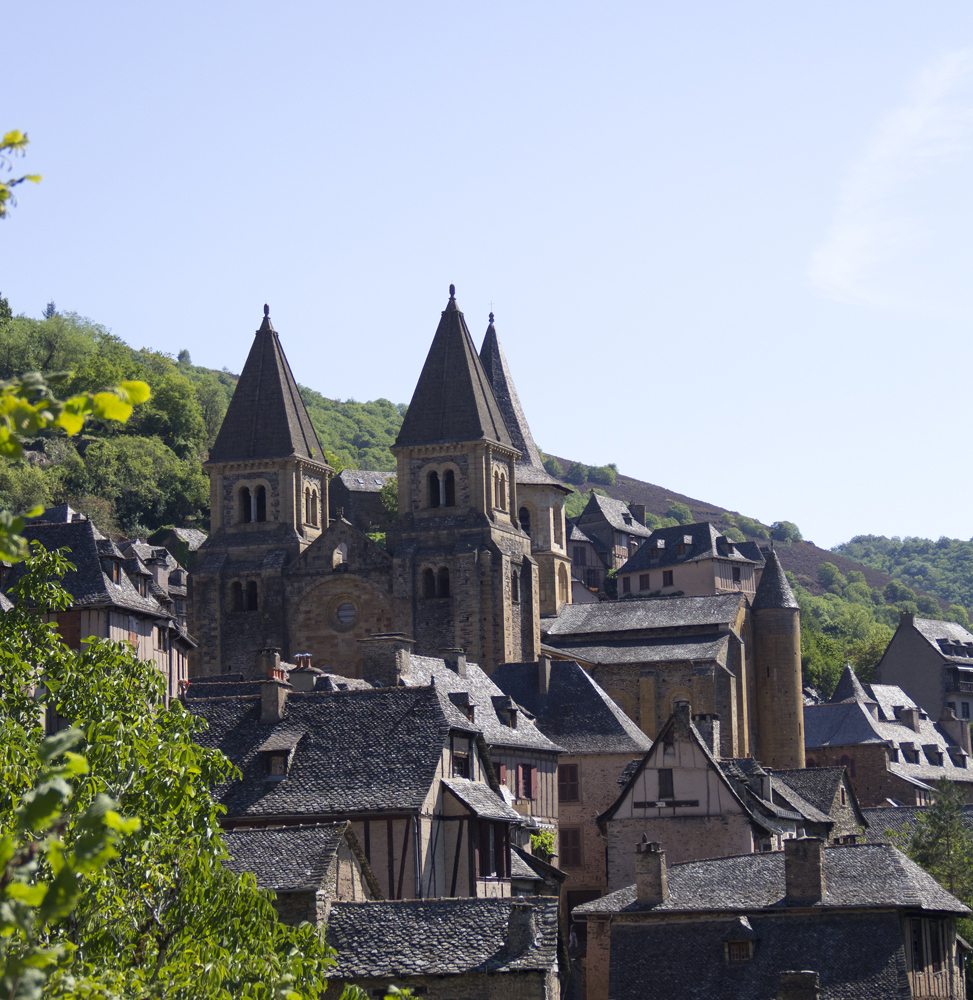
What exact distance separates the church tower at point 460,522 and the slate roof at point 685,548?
2418 centimetres

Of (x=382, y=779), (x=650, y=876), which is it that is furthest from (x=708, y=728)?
(x=382, y=779)

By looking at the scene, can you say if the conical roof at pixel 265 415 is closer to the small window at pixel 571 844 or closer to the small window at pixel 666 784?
the small window at pixel 571 844

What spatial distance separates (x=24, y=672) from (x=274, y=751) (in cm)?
2016

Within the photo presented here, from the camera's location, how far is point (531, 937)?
25.2 m

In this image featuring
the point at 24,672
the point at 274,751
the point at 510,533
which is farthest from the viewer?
the point at 510,533

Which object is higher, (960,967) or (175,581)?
(175,581)

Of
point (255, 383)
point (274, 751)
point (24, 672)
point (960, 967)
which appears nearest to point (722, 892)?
point (960, 967)

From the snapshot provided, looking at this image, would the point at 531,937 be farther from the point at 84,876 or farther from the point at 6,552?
the point at 6,552

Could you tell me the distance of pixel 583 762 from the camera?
177 ft

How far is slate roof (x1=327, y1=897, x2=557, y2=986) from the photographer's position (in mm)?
24984

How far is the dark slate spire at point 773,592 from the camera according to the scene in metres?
77.8

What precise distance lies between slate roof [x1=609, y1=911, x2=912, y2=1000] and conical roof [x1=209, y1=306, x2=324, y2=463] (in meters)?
41.7

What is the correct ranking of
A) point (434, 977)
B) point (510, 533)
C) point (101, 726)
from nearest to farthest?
point (101, 726), point (434, 977), point (510, 533)

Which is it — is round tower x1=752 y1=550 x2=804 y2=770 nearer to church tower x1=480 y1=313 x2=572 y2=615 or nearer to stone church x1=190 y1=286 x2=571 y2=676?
church tower x1=480 y1=313 x2=572 y2=615
